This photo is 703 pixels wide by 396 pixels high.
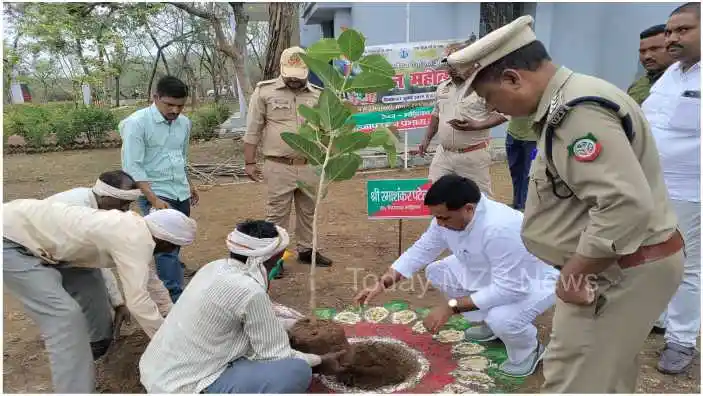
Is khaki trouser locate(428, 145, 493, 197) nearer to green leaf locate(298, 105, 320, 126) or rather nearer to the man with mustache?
the man with mustache

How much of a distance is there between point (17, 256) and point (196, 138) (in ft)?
36.1

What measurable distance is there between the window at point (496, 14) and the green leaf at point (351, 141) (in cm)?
673

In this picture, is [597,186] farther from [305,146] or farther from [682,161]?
[305,146]

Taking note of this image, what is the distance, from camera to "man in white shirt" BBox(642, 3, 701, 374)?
2.56 m

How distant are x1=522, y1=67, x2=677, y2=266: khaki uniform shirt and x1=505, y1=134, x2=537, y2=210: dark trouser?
3.36 metres

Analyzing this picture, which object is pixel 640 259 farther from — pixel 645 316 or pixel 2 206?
pixel 2 206

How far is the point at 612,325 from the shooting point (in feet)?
5.29

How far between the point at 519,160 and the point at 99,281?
3.75 m

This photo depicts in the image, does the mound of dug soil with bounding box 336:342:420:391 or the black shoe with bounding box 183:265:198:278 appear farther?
the black shoe with bounding box 183:265:198:278

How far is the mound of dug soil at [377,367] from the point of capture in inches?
111

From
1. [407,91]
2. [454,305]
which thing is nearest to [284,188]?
[454,305]

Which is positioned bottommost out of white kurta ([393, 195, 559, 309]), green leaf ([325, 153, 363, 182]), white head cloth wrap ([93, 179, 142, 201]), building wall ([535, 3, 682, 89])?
white kurta ([393, 195, 559, 309])

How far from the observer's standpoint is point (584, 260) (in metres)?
1.48

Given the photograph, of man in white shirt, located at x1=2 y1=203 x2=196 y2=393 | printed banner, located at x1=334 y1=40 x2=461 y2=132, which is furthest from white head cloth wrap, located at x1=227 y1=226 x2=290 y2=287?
printed banner, located at x1=334 y1=40 x2=461 y2=132
